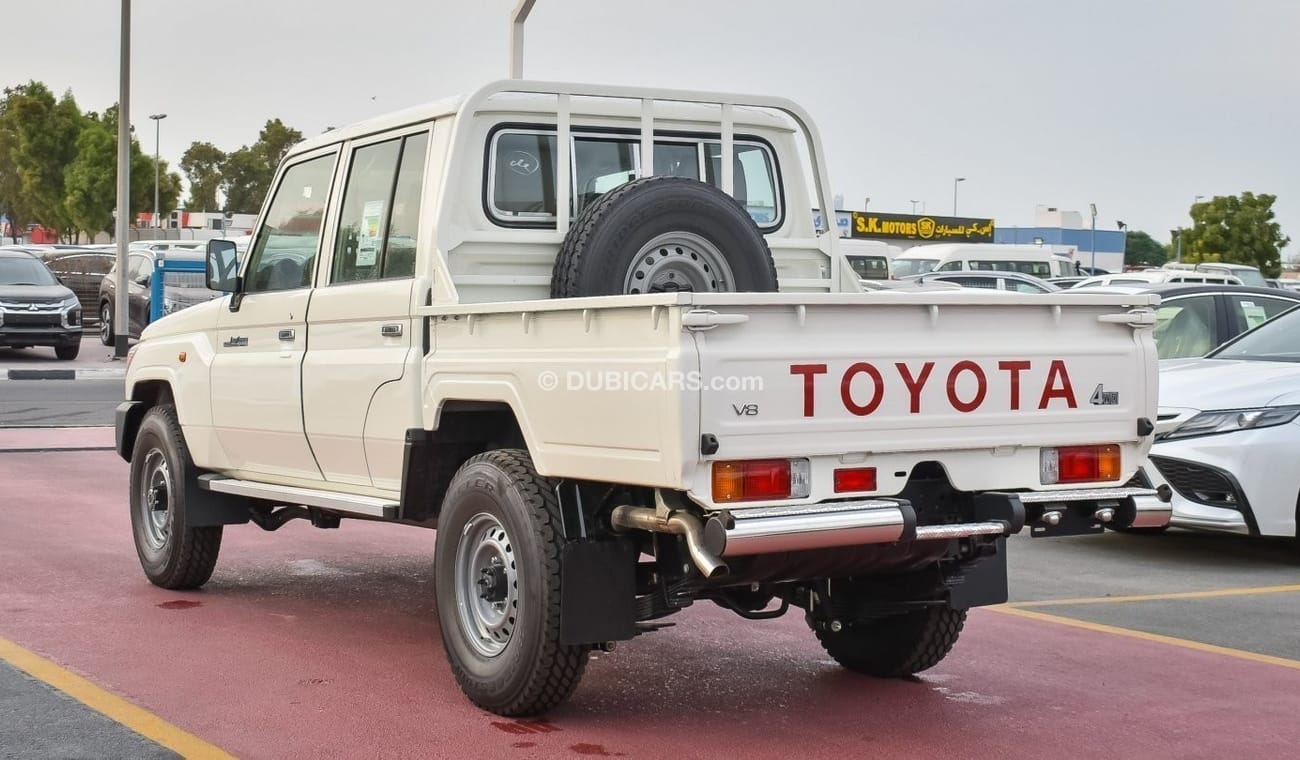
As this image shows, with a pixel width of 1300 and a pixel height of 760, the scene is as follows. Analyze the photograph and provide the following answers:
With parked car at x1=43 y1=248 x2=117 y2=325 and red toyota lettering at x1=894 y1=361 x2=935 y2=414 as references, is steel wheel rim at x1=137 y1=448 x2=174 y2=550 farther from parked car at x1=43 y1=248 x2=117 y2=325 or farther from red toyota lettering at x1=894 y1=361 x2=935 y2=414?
parked car at x1=43 y1=248 x2=117 y2=325

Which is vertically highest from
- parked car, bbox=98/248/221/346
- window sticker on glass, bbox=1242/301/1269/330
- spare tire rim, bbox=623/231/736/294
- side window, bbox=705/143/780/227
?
parked car, bbox=98/248/221/346

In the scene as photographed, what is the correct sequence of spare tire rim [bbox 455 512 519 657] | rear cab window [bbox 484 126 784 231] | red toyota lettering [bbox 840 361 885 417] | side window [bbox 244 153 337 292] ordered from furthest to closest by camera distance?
side window [bbox 244 153 337 292] < rear cab window [bbox 484 126 784 231] < spare tire rim [bbox 455 512 519 657] < red toyota lettering [bbox 840 361 885 417]

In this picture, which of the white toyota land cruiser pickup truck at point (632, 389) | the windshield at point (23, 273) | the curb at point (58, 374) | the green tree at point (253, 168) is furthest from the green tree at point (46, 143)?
the white toyota land cruiser pickup truck at point (632, 389)

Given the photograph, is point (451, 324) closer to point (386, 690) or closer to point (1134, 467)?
point (386, 690)

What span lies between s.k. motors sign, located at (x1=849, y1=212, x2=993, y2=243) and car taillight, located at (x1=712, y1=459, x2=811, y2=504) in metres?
63.9

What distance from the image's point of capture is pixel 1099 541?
403 inches

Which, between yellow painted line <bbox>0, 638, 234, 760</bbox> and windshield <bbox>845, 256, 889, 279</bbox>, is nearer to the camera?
yellow painted line <bbox>0, 638, 234, 760</bbox>

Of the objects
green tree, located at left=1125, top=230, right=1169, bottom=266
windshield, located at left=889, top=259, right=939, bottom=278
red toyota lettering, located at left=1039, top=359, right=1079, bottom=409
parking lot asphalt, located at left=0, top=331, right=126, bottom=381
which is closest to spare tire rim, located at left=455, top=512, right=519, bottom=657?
red toyota lettering, located at left=1039, top=359, right=1079, bottom=409

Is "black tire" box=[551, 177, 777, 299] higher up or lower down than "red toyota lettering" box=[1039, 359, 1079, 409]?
higher up

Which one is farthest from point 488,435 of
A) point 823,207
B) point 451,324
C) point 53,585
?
point 53,585

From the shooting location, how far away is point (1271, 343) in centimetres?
1008

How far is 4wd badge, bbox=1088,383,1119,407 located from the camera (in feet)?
18.1

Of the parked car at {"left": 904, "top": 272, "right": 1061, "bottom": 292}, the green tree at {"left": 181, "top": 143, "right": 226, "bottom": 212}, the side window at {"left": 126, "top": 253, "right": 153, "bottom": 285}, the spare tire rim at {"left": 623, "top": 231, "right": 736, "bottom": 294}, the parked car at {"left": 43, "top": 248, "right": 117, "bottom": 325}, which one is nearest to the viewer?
the spare tire rim at {"left": 623, "top": 231, "right": 736, "bottom": 294}

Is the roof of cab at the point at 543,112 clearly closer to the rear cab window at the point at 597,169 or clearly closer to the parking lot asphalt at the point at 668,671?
the rear cab window at the point at 597,169
